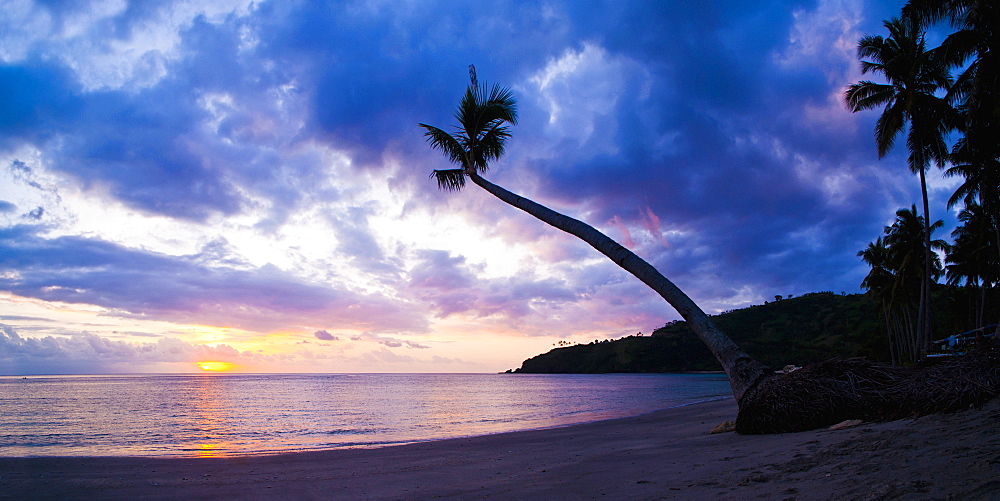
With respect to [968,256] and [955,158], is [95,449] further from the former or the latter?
[968,256]

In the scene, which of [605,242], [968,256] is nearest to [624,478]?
[605,242]

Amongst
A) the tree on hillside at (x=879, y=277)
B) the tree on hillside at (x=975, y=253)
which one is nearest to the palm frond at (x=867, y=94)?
the tree on hillside at (x=975, y=253)

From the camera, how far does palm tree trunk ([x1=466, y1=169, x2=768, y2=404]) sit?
998 centimetres

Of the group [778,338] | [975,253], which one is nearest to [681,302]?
[975,253]

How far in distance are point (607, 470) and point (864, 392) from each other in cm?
475

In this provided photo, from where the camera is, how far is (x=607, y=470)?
Result: 7.60 meters

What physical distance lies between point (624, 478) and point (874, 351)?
2354 inches

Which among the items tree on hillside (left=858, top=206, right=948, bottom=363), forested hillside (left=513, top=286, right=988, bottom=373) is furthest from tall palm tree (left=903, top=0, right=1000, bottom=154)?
forested hillside (left=513, top=286, right=988, bottom=373)

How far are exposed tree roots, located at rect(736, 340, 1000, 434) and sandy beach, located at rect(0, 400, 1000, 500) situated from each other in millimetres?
501

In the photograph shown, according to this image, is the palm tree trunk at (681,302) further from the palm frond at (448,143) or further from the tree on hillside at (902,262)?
the tree on hillside at (902,262)

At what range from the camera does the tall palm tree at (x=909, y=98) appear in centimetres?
1988

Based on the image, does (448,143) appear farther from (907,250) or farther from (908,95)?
(907,250)

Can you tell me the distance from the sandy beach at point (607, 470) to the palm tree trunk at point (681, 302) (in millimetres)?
1281

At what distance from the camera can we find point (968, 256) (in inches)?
1312
